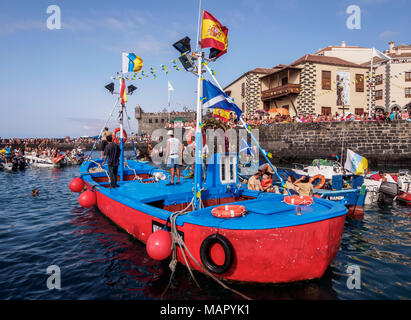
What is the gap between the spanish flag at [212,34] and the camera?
588cm

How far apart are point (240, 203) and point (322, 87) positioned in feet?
108

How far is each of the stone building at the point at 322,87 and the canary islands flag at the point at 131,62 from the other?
90.2 ft

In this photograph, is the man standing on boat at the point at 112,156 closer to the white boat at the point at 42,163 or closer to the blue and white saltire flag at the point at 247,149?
the blue and white saltire flag at the point at 247,149

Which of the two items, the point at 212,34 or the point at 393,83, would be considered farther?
the point at 393,83

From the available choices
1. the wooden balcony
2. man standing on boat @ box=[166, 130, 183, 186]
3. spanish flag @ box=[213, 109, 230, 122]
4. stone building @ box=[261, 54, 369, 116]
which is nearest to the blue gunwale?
man standing on boat @ box=[166, 130, 183, 186]

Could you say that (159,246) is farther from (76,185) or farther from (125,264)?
(76,185)

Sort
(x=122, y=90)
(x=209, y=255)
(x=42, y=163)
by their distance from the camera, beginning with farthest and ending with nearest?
(x=42, y=163)
(x=122, y=90)
(x=209, y=255)

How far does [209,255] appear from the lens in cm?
494

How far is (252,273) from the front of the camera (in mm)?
4711

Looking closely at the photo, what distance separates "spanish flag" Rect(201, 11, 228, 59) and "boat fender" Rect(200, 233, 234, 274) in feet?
13.4

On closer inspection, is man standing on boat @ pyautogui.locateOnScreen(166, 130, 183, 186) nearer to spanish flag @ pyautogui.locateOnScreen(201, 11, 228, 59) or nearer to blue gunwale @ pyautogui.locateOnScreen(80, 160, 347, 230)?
blue gunwale @ pyautogui.locateOnScreen(80, 160, 347, 230)

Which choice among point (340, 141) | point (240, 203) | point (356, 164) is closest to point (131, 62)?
point (240, 203)

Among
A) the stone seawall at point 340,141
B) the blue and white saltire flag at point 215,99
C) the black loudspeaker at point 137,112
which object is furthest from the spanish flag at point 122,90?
the black loudspeaker at point 137,112
